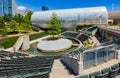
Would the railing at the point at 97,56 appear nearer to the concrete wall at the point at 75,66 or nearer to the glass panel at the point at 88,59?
the glass panel at the point at 88,59

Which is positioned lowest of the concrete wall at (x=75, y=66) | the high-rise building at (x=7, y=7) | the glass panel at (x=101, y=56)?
the concrete wall at (x=75, y=66)

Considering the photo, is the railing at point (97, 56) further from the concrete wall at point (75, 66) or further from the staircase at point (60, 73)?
the staircase at point (60, 73)

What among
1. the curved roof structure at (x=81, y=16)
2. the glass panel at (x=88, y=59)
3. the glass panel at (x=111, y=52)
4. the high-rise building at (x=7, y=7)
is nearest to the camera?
the glass panel at (x=88, y=59)

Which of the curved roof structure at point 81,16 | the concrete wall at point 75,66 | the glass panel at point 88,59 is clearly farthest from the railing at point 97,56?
the curved roof structure at point 81,16

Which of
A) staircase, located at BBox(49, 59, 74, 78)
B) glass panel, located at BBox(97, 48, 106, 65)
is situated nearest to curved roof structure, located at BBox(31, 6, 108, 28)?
glass panel, located at BBox(97, 48, 106, 65)

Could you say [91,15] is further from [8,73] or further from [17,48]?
[8,73]

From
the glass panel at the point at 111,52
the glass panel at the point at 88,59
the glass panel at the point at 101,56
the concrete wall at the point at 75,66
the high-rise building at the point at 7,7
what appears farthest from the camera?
the high-rise building at the point at 7,7

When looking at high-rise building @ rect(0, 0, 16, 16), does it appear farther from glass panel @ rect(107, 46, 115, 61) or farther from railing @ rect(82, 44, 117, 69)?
railing @ rect(82, 44, 117, 69)

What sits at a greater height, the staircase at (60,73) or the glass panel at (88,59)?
the glass panel at (88,59)

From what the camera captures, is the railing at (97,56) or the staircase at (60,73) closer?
the staircase at (60,73)

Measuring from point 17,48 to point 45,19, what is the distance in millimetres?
42367

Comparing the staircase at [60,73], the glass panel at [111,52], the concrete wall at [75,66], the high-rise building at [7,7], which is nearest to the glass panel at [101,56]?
the glass panel at [111,52]

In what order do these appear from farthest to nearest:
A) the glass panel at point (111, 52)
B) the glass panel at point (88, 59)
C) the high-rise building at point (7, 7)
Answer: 1. the high-rise building at point (7, 7)
2. the glass panel at point (111, 52)
3. the glass panel at point (88, 59)

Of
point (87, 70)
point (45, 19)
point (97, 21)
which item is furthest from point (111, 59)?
point (45, 19)
